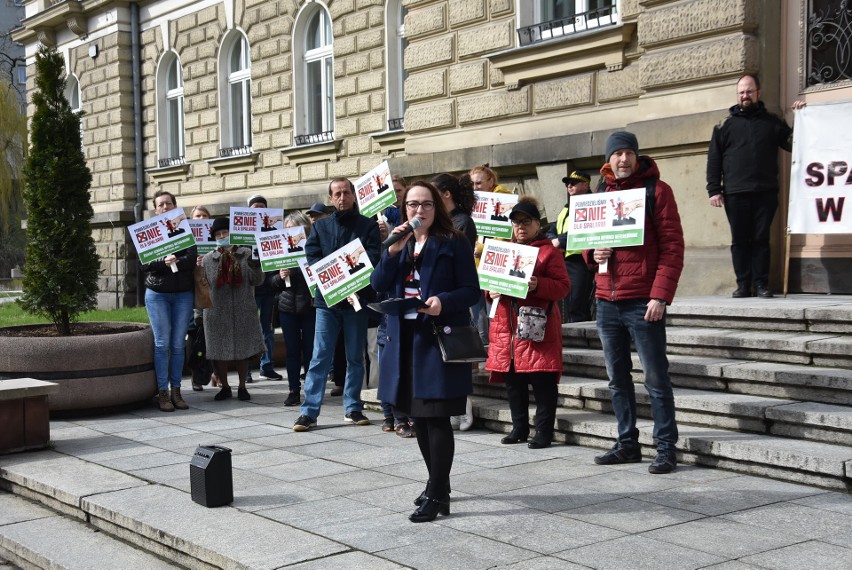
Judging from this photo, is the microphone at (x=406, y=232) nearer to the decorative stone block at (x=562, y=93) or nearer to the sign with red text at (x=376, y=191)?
the sign with red text at (x=376, y=191)

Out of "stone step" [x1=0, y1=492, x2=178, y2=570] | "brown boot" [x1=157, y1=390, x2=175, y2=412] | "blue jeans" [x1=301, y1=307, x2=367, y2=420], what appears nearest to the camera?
"stone step" [x1=0, y1=492, x2=178, y2=570]

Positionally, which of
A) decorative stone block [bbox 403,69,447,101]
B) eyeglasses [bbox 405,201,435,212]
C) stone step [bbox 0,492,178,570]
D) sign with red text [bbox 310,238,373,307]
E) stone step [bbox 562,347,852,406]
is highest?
decorative stone block [bbox 403,69,447,101]

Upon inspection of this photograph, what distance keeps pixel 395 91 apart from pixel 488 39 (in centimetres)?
321

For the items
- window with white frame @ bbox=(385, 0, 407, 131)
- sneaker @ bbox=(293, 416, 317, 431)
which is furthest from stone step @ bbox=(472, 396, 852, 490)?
window with white frame @ bbox=(385, 0, 407, 131)

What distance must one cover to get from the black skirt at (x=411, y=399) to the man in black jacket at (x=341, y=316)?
2.78m

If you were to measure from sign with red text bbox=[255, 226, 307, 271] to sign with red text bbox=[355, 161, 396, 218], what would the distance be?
136cm

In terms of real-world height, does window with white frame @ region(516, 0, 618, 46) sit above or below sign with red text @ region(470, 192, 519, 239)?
above

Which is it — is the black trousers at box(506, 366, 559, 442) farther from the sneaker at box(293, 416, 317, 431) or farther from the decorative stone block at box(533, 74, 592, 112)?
the decorative stone block at box(533, 74, 592, 112)

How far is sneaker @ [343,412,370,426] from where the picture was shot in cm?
816

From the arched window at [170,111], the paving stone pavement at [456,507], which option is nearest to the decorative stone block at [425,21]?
the paving stone pavement at [456,507]

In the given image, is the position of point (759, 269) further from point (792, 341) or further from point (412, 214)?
point (412, 214)

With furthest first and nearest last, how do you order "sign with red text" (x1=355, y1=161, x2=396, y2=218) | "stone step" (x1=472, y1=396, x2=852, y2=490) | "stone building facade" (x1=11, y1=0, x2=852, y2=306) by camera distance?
"stone building facade" (x1=11, y1=0, x2=852, y2=306) → "sign with red text" (x1=355, y1=161, x2=396, y2=218) → "stone step" (x1=472, y1=396, x2=852, y2=490)

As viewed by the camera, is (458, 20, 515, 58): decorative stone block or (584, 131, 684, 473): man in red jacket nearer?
(584, 131, 684, 473): man in red jacket

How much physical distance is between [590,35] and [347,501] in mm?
7131
